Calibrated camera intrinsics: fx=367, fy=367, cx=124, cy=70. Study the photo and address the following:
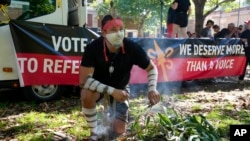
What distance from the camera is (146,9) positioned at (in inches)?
1222

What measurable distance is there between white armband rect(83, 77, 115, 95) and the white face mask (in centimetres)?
43

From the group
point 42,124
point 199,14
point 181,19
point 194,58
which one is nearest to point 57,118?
point 42,124

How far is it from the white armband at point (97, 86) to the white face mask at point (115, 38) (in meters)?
0.43

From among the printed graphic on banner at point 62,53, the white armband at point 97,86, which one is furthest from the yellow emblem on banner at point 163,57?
the white armband at point 97,86

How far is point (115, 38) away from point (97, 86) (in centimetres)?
53

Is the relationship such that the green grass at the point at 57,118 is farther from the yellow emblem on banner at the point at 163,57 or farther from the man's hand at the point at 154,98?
the yellow emblem on banner at the point at 163,57

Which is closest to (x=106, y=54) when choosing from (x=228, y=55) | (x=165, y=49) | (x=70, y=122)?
(x=70, y=122)

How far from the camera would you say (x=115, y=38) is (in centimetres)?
372

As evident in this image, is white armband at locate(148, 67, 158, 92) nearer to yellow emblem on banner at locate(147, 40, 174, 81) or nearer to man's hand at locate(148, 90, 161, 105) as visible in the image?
man's hand at locate(148, 90, 161, 105)

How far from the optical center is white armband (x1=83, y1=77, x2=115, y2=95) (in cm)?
354

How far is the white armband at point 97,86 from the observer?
139 inches

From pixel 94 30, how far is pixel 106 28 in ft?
10.2

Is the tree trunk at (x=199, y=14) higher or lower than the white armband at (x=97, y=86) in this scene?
higher

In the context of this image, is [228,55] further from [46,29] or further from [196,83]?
[46,29]
